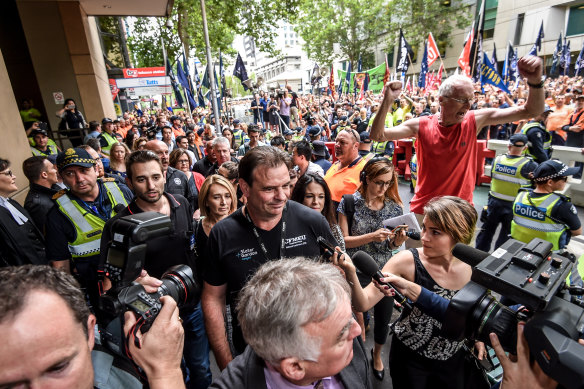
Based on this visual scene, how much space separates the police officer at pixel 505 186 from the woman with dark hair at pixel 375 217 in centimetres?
242

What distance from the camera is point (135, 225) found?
141 cm

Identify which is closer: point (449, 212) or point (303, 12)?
point (449, 212)

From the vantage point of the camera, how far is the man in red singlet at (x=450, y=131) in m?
2.55

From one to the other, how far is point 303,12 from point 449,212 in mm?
46156

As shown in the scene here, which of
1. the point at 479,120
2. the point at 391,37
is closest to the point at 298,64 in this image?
the point at 391,37

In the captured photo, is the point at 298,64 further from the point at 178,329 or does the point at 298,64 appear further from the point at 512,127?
the point at 178,329

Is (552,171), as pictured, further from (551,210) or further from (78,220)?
(78,220)

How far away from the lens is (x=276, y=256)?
1.97 meters

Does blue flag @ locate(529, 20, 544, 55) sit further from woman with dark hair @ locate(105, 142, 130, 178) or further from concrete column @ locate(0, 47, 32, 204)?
concrete column @ locate(0, 47, 32, 204)

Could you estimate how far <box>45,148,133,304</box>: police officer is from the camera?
274cm

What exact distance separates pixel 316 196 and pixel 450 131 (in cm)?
134

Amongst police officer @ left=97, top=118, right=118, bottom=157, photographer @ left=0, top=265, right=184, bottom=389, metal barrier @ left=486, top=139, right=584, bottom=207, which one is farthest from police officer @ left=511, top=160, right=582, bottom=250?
police officer @ left=97, top=118, right=118, bottom=157

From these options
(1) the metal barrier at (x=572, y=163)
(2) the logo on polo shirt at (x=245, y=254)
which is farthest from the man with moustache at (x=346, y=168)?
(1) the metal barrier at (x=572, y=163)

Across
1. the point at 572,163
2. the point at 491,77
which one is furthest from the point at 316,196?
the point at 491,77
